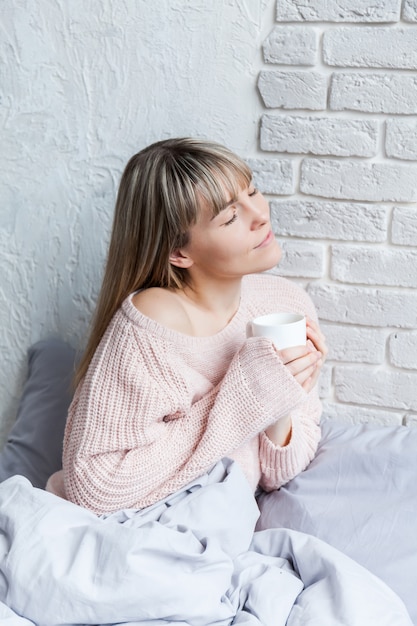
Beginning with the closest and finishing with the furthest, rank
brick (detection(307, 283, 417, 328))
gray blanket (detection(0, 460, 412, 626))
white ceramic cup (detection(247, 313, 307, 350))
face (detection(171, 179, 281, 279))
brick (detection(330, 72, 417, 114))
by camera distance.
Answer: gray blanket (detection(0, 460, 412, 626))
white ceramic cup (detection(247, 313, 307, 350))
face (detection(171, 179, 281, 279))
brick (detection(330, 72, 417, 114))
brick (detection(307, 283, 417, 328))

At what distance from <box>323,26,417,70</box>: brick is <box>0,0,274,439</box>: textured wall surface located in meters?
0.14

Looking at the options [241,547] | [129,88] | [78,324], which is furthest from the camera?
[78,324]

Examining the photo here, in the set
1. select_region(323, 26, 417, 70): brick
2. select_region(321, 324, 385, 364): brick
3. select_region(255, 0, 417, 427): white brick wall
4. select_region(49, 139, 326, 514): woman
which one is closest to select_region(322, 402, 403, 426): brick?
select_region(255, 0, 417, 427): white brick wall

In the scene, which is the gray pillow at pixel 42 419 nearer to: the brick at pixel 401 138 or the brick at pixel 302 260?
the brick at pixel 302 260

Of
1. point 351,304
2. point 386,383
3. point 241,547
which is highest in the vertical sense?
point 351,304

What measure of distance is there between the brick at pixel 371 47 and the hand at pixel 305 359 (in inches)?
20.3

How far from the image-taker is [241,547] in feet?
4.23

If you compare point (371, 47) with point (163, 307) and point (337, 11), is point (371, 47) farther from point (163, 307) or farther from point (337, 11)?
point (163, 307)

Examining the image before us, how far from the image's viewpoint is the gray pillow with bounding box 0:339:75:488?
165 cm

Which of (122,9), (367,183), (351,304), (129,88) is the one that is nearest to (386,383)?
(351,304)

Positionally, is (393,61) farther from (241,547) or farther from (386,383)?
(241,547)

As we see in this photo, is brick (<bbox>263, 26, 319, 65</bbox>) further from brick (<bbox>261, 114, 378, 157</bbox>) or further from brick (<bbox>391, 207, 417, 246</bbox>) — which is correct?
brick (<bbox>391, 207, 417, 246</bbox>)

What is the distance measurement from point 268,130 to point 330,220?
0.71ft

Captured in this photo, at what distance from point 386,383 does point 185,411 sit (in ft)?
1.55
